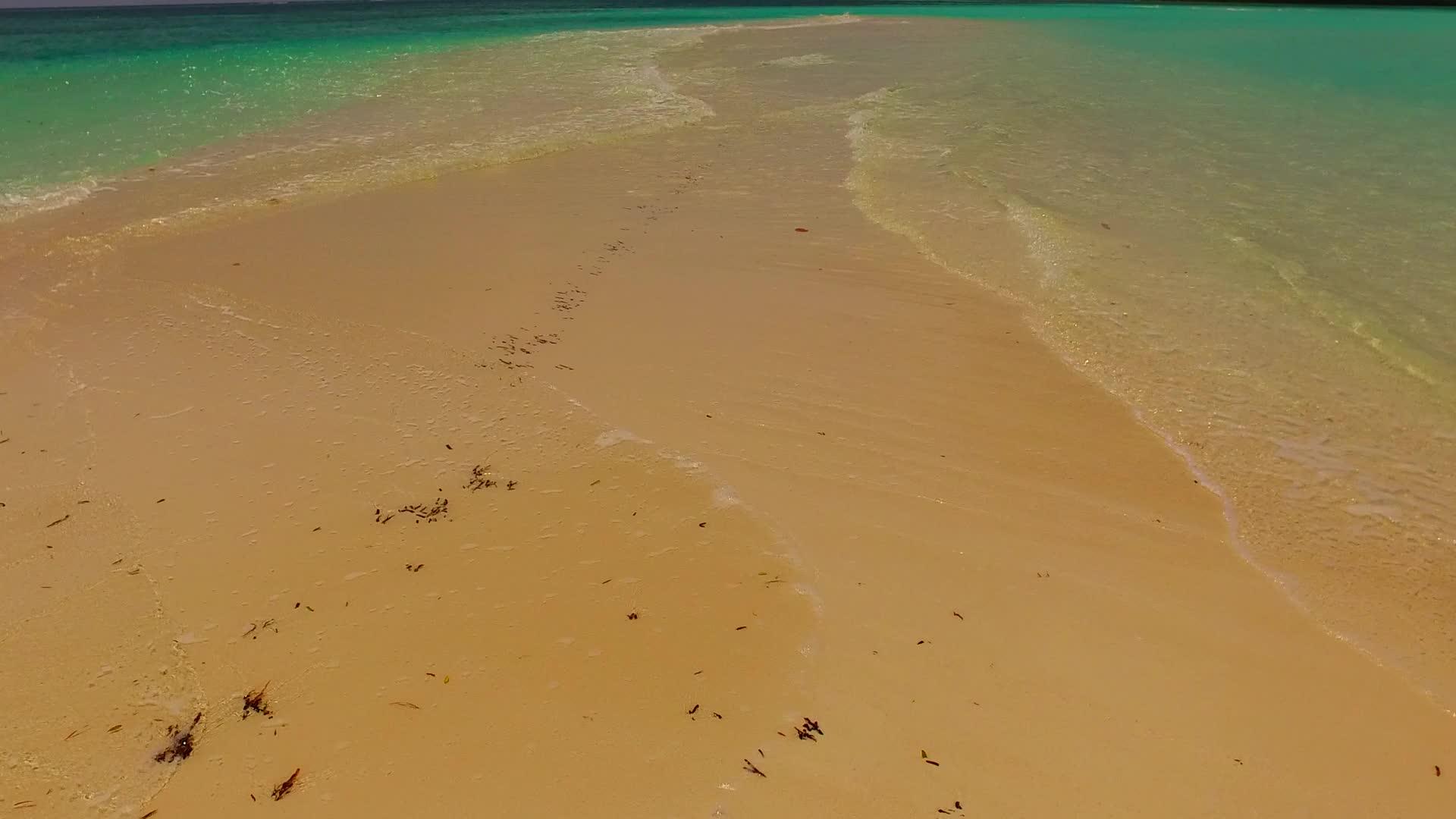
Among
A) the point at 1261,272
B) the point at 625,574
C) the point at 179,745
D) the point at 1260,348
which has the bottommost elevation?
the point at 179,745

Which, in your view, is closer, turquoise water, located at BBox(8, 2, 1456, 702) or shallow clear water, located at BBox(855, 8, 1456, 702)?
shallow clear water, located at BBox(855, 8, 1456, 702)

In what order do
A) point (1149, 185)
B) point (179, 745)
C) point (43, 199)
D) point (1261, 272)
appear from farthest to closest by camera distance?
point (1149, 185) → point (43, 199) → point (1261, 272) → point (179, 745)

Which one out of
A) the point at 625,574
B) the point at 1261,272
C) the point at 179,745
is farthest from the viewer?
the point at 1261,272

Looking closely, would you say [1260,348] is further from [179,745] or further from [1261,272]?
[179,745]

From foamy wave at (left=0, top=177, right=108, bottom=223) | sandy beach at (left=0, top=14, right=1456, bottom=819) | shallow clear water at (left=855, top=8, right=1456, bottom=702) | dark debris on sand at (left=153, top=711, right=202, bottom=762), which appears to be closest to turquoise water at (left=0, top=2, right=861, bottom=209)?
foamy wave at (left=0, top=177, right=108, bottom=223)

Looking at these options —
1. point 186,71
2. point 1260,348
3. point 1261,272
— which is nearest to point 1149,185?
point 1261,272

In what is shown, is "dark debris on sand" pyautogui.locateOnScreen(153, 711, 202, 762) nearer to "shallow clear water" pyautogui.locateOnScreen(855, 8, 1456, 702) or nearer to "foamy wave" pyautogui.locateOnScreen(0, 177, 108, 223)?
"shallow clear water" pyautogui.locateOnScreen(855, 8, 1456, 702)

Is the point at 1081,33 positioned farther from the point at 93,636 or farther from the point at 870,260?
the point at 93,636

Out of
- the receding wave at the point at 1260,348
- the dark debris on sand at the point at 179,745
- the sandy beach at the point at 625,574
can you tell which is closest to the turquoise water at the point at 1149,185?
the receding wave at the point at 1260,348
